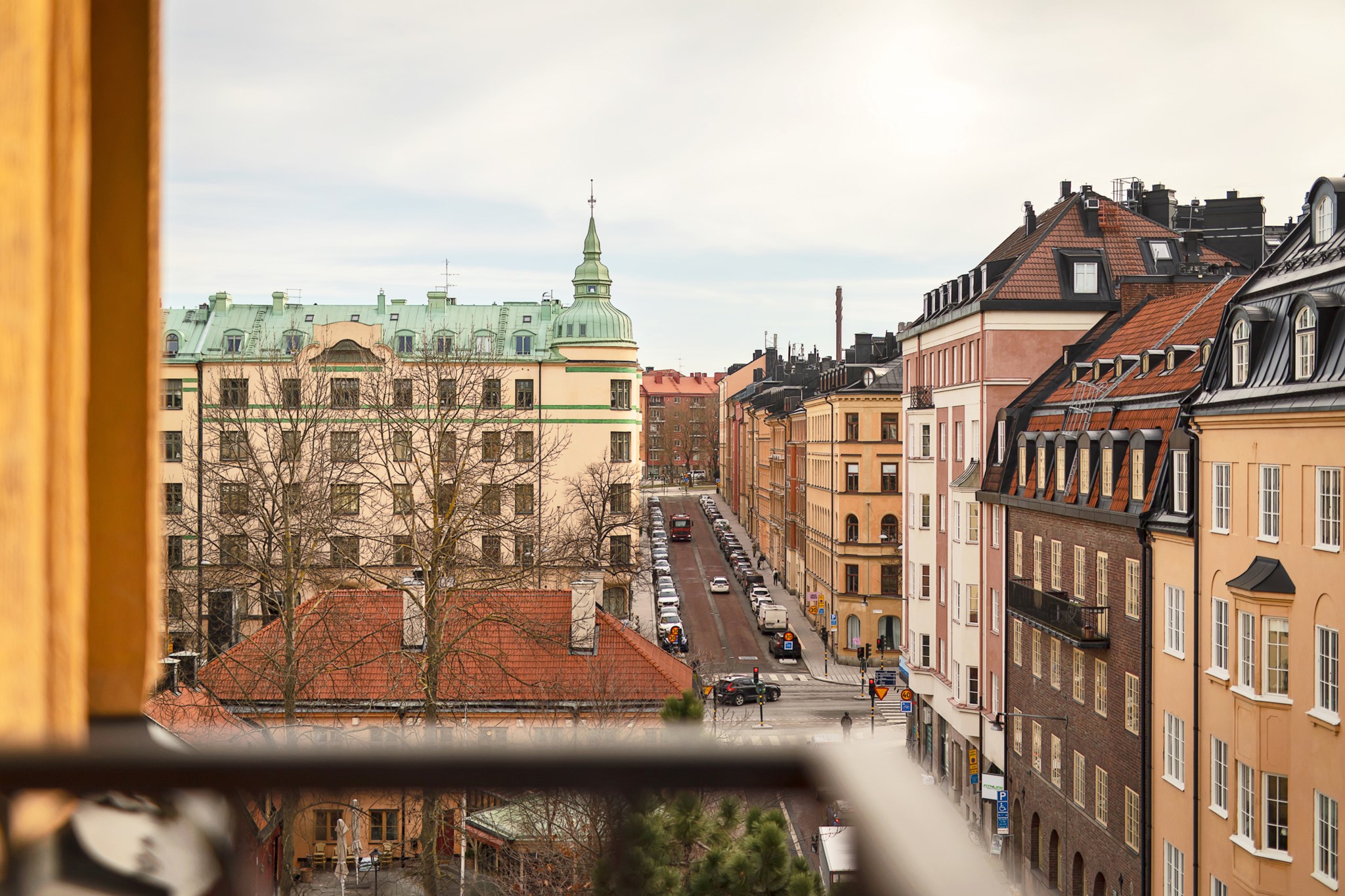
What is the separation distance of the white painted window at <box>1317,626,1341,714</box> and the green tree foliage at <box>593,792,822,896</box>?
16492 millimetres

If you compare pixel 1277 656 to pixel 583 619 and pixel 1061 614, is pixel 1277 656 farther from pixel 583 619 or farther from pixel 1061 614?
pixel 583 619

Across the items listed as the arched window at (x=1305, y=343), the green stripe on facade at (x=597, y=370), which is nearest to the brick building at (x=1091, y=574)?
the arched window at (x=1305, y=343)

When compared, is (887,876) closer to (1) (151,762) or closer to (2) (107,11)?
(1) (151,762)

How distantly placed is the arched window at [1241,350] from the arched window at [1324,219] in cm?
169

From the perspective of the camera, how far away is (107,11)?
2.27 metres

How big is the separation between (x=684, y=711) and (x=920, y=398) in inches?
1163

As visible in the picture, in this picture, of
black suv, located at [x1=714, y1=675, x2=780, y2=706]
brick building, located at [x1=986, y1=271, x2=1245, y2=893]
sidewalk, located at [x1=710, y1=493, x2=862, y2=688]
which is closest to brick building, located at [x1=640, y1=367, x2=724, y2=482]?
sidewalk, located at [x1=710, y1=493, x2=862, y2=688]

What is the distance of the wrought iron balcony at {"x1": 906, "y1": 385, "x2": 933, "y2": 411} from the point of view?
3962cm

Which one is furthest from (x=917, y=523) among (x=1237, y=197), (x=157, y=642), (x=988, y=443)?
(x=157, y=642)

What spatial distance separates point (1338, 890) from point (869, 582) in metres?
36.3

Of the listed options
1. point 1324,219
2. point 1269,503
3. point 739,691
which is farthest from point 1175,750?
point 739,691

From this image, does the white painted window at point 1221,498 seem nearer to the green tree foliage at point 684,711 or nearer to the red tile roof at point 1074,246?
the green tree foliage at point 684,711

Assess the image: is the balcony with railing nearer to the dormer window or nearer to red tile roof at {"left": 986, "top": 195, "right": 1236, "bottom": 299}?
red tile roof at {"left": 986, "top": 195, "right": 1236, "bottom": 299}

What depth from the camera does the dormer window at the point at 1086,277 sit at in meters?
32.5
